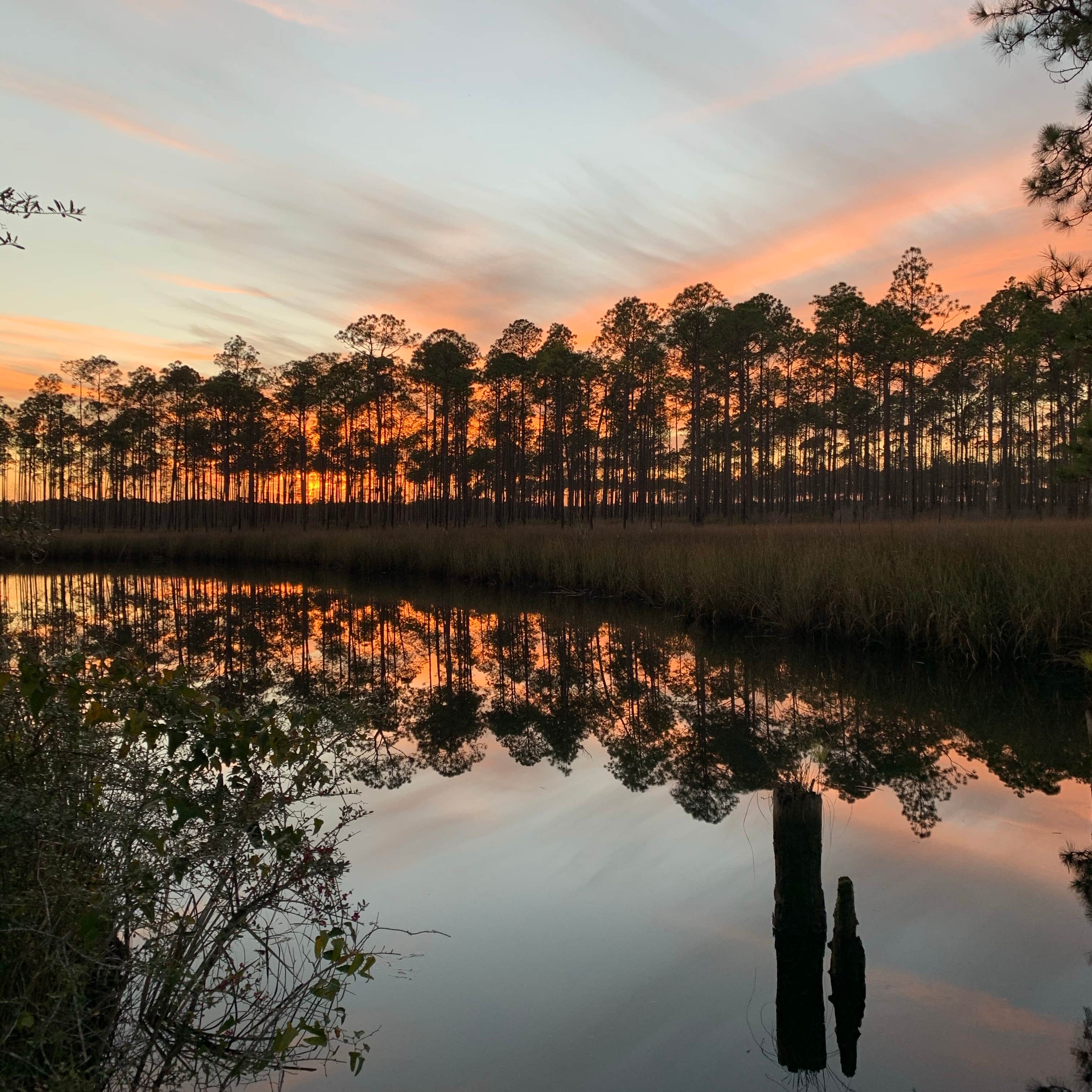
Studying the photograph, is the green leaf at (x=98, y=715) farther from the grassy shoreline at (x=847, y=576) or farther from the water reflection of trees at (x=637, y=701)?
the grassy shoreline at (x=847, y=576)

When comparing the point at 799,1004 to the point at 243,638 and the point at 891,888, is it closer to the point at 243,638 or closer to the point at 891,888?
the point at 891,888

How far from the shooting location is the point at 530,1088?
2598mm

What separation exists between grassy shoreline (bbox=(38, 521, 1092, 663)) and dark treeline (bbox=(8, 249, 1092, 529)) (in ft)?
37.0

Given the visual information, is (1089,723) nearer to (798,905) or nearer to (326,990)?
(798,905)

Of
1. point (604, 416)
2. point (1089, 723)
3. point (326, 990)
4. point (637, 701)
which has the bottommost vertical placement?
point (637, 701)

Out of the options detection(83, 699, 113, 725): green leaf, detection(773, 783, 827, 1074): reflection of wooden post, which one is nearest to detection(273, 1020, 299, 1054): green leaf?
detection(83, 699, 113, 725): green leaf

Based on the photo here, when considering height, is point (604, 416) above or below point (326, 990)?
above

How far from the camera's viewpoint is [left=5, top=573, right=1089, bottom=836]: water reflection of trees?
5.96 metres

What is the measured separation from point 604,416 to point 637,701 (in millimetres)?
38897

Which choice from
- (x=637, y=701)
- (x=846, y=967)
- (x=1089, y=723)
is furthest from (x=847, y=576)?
(x=846, y=967)

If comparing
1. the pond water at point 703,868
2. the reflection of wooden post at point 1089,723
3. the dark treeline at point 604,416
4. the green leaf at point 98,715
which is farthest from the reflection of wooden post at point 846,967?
the dark treeline at point 604,416

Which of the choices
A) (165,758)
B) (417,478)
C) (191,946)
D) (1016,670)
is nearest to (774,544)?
(1016,670)

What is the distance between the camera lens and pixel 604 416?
151 ft

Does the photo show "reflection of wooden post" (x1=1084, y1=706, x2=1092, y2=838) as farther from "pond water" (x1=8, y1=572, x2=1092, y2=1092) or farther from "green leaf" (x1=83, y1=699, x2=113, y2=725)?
"green leaf" (x1=83, y1=699, x2=113, y2=725)
